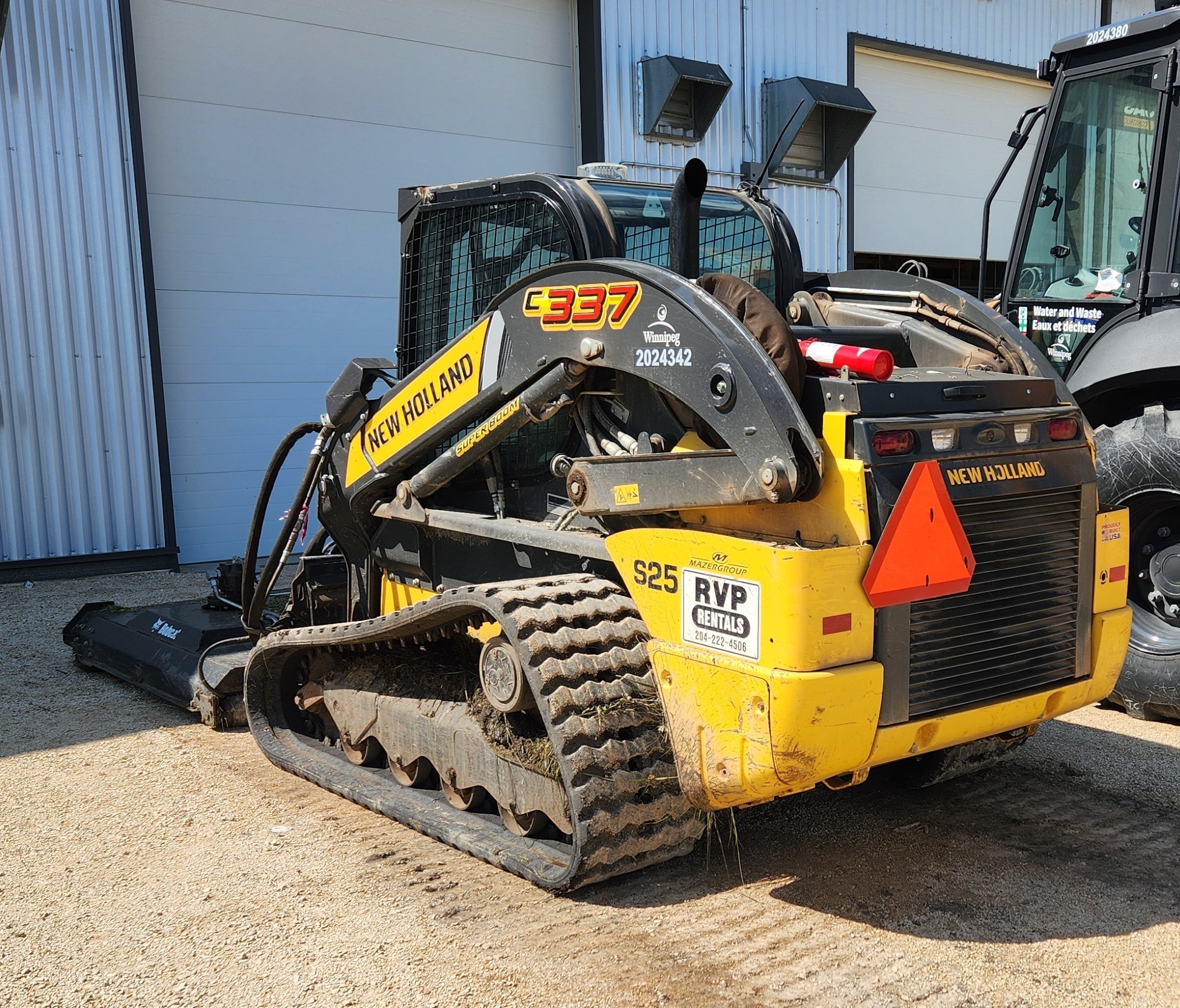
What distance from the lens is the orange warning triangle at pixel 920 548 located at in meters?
3.10

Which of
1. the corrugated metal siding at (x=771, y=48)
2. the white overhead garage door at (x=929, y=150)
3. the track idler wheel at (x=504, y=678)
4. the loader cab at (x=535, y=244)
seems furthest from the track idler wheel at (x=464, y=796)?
the white overhead garage door at (x=929, y=150)

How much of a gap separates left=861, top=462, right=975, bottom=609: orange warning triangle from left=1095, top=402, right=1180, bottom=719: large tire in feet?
7.60

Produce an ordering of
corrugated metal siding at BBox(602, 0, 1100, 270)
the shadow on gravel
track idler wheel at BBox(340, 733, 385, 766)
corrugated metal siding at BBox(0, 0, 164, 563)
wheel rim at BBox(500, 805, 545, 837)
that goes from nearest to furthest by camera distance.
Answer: the shadow on gravel, wheel rim at BBox(500, 805, 545, 837), track idler wheel at BBox(340, 733, 385, 766), corrugated metal siding at BBox(0, 0, 164, 563), corrugated metal siding at BBox(602, 0, 1100, 270)

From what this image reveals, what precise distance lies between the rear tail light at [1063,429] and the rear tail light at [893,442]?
62 cm

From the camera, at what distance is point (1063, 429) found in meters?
3.62

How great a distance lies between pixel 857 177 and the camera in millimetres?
14133

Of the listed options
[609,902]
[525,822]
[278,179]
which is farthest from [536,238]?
[278,179]

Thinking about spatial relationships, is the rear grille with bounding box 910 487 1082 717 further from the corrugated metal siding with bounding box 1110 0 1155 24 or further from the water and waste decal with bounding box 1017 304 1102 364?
the corrugated metal siding with bounding box 1110 0 1155 24

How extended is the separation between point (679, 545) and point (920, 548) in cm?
64

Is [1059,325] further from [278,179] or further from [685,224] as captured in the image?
[278,179]

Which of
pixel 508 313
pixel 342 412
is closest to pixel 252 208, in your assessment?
pixel 342 412

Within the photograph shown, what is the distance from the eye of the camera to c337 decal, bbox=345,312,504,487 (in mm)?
4098

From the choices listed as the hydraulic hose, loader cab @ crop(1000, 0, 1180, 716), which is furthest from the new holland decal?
the hydraulic hose

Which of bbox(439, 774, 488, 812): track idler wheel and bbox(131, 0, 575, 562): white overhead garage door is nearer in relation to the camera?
bbox(439, 774, 488, 812): track idler wheel
